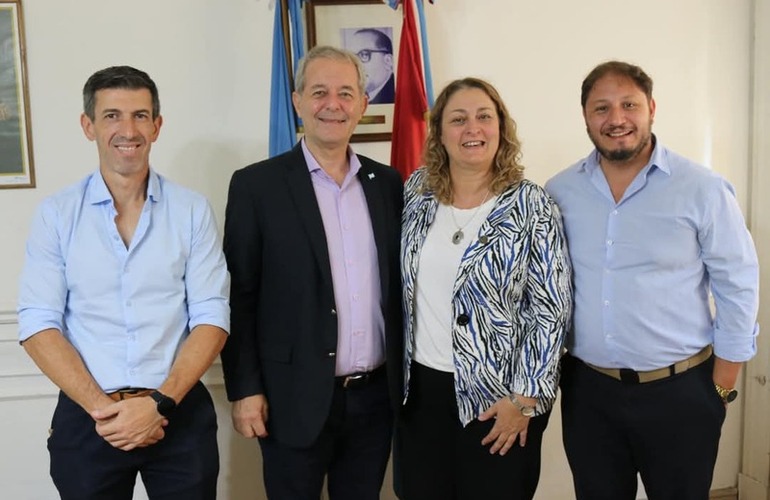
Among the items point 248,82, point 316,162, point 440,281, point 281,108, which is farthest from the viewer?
point 248,82

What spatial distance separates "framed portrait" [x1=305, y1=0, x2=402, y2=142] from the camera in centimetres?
228

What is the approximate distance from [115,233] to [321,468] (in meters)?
0.87

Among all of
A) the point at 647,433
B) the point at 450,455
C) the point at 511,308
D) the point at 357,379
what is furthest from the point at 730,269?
the point at 357,379

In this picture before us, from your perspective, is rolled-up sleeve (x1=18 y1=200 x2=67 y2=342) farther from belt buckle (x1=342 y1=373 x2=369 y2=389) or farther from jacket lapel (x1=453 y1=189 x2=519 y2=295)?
jacket lapel (x1=453 y1=189 x2=519 y2=295)

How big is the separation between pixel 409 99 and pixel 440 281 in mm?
817

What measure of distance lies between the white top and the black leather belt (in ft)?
0.47

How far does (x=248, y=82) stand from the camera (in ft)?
7.52

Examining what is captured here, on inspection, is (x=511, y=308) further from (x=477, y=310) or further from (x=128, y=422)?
(x=128, y=422)

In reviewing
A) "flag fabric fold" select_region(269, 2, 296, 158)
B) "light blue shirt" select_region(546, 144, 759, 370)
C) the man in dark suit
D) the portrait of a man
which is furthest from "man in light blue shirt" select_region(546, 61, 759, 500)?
"flag fabric fold" select_region(269, 2, 296, 158)

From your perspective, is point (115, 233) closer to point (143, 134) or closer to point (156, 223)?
point (156, 223)

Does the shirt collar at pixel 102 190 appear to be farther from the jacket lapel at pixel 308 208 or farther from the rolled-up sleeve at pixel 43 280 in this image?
the jacket lapel at pixel 308 208

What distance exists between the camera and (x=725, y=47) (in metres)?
2.54

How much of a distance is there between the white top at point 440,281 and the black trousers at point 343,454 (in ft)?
0.67

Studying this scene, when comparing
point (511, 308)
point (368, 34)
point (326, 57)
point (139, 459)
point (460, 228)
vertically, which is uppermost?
point (368, 34)
